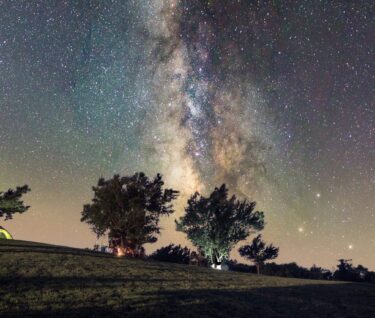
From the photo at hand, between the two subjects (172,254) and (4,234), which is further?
(172,254)

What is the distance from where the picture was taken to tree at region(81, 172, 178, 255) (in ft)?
168

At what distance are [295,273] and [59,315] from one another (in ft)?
204

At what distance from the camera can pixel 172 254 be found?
6500 centimetres

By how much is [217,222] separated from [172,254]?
10.6 m

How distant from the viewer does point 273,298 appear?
21.9 metres

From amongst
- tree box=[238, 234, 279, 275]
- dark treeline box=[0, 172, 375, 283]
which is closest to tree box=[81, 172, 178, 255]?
dark treeline box=[0, 172, 375, 283]

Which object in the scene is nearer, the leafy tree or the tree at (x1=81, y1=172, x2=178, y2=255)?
the tree at (x1=81, y1=172, x2=178, y2=255)

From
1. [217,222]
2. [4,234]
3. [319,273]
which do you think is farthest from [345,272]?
[4,234]

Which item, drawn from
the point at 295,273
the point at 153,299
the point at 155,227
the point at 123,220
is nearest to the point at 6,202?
the point at 123,220

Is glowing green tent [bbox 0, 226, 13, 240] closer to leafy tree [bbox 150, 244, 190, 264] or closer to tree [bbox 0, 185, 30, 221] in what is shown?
tree [bbox 0, 185, 30, 221]

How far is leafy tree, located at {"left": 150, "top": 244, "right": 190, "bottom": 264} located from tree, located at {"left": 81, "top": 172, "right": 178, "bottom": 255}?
1215 cm

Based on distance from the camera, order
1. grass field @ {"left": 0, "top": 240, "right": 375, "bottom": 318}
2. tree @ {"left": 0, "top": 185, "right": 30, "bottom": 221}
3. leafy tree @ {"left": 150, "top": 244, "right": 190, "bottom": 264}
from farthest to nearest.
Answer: leafy tree @ {"left": 150, "top": 244, "right": 190, "bottom": 264} < tree @ {"left": 0, "top": 185, "right": 30, "bottom": 221} < grass field @ {"left": 0, "top": 240, "right": 375, "bottom": 318}

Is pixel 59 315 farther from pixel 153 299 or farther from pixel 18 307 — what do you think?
pixel 153 299

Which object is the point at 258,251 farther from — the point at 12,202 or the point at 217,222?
the point at 12,202
